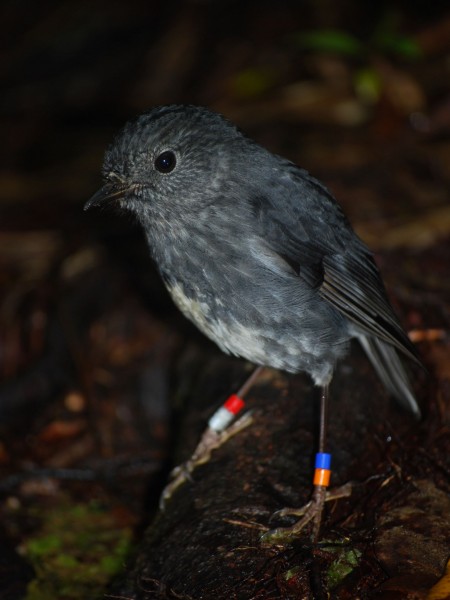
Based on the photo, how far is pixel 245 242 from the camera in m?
3.66

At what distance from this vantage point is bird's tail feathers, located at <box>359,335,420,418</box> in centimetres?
408

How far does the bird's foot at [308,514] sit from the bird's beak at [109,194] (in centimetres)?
171

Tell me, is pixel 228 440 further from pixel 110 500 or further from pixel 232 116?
pixel 232 116

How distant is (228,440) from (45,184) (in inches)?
178

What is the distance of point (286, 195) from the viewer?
384 cm

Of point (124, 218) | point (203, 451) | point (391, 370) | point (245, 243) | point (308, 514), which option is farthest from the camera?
point (124, 218)

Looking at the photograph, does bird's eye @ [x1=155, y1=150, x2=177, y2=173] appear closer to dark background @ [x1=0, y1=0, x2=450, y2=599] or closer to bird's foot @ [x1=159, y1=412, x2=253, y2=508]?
dark background @ [x1=0, y1=0, x2=450, y2=599]

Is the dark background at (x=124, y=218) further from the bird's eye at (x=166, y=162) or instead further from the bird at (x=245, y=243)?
the bird's eye at (x=166, y=162)

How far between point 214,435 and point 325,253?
112 cm

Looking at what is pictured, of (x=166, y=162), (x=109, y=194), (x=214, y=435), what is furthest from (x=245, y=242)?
(x=214, y=435)

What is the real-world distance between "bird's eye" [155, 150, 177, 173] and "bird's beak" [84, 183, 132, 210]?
7.6 inches

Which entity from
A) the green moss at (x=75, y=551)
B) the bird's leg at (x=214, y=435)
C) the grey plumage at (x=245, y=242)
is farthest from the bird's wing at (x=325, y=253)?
the green moss at (x=75, y=551)

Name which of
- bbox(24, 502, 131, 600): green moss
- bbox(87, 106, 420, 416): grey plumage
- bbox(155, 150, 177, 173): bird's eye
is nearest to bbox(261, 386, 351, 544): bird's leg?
bbox(87, 106, 420, 416): grey plumage

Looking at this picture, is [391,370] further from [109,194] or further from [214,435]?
[109,194]
